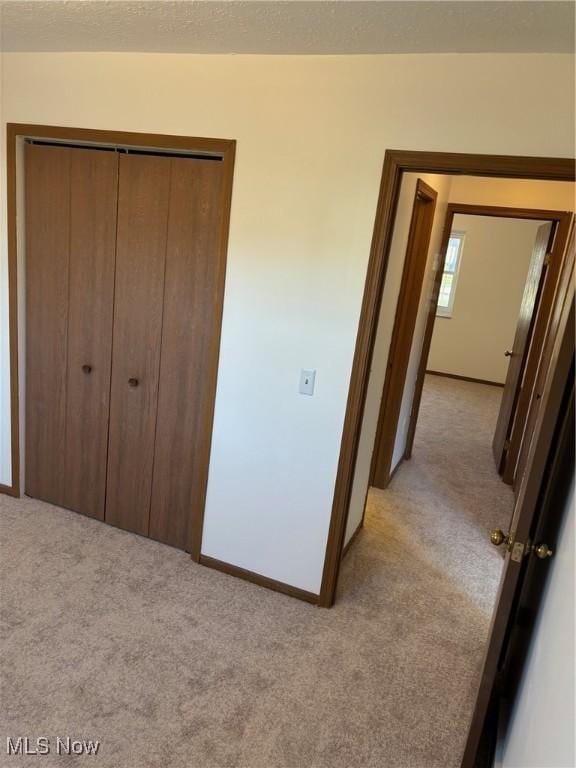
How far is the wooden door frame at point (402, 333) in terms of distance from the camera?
3418mm

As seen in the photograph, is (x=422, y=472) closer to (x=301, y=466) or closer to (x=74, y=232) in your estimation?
(x=301, y=466)

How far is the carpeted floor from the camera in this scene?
1837 mm

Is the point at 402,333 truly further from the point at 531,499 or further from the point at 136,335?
the point at 531,499

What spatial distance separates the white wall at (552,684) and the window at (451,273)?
6.11 metres

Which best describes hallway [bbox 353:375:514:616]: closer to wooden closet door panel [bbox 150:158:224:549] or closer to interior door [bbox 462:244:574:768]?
interior door [bbox 462:244:574:768]

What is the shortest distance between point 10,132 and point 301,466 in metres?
2.22

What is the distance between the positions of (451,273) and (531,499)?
21.1ft

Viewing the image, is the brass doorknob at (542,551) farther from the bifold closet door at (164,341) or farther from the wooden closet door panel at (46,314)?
the wooden closet door panel at (46,314)

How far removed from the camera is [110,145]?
8.38ft

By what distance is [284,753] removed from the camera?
5.93ft

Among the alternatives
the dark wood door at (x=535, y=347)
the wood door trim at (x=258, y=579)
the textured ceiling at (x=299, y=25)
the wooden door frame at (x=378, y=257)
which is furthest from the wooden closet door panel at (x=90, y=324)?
the dark wood door at (x=535, y=347)

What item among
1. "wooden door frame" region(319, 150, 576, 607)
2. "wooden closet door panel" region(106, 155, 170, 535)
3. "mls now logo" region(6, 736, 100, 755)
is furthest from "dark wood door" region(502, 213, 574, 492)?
"mls now logo" region(6, 736, 100, 755)

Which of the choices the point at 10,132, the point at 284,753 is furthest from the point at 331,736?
the point at 10,132

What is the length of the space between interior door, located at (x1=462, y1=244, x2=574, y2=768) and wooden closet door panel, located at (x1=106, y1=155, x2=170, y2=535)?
1.85m
